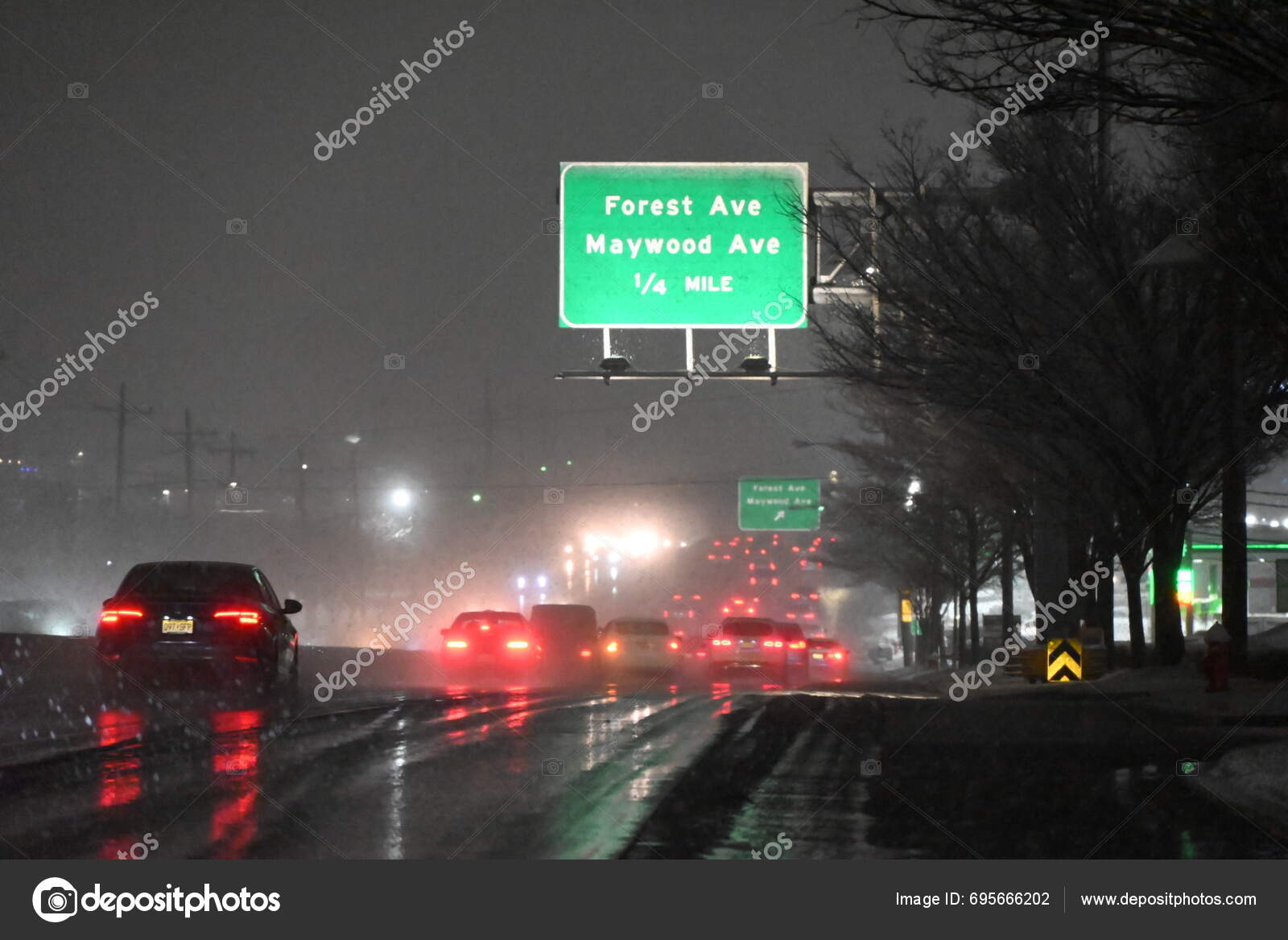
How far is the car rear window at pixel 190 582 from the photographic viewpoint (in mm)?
17219

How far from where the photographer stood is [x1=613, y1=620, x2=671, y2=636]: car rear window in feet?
116

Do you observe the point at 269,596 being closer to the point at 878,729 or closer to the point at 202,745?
the point at 202,745

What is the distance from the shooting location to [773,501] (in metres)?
59.9

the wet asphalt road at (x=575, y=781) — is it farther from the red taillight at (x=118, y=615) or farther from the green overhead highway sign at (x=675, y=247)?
the green overhead highway sign at (x=675, y=247)

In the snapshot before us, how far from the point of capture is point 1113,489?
26.0 m

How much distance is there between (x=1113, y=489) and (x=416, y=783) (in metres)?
19.0

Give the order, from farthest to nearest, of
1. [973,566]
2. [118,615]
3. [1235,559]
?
[973,566]
[1235,559]
[118,615]

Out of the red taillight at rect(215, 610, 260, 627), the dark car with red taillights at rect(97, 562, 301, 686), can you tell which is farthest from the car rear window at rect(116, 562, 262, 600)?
the red taillight at rect(215, 610, 260, 627)

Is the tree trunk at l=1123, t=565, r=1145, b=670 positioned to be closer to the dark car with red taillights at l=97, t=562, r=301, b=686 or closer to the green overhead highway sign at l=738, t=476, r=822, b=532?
the dark car with red taillights at l=97, t=562, r=301, b=686

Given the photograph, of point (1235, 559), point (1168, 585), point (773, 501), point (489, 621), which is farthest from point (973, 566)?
point (1235, 559)

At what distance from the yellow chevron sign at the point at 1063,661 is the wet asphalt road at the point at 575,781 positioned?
21.7 ft

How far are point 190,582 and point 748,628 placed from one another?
62.2 ft

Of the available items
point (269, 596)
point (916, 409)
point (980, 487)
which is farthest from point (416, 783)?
point (980, 487)

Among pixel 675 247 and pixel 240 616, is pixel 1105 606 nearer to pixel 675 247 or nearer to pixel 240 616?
pixel 675 247
